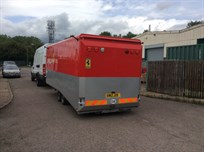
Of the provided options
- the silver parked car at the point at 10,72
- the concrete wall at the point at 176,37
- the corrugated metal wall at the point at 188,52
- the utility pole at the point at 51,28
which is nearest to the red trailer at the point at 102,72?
the corrugated metal wall at the point at 188,52

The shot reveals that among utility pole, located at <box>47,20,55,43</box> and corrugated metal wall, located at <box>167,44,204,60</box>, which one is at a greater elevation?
utility pole, located at <box>47,20,55,43</box>

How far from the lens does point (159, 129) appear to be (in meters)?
6.38

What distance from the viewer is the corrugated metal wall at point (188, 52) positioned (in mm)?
14452

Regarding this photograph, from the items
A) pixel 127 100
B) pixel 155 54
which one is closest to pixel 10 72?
pixel 155 54

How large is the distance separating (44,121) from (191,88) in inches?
310

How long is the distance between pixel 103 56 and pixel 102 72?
1.80 feet

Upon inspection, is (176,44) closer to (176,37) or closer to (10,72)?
(176,37)

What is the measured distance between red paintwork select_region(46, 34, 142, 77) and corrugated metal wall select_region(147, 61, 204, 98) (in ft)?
15.1

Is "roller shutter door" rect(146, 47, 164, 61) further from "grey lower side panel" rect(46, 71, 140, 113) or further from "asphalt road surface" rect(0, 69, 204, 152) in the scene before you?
"grey lower side panel" rect(46, 71, 140, 113)

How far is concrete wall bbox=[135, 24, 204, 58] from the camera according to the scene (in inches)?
700

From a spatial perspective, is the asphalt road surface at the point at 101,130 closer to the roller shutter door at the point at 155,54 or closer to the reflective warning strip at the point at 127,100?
the reflective warning strip at the point at 127,100

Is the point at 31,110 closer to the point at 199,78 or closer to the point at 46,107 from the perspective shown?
the point at 46,107

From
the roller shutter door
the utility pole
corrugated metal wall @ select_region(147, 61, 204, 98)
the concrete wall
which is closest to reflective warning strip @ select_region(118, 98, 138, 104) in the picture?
corrugated metal wall @ select_region(147, 61, 204, 98)

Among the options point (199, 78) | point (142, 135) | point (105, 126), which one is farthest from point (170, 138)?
point (199, 78)
